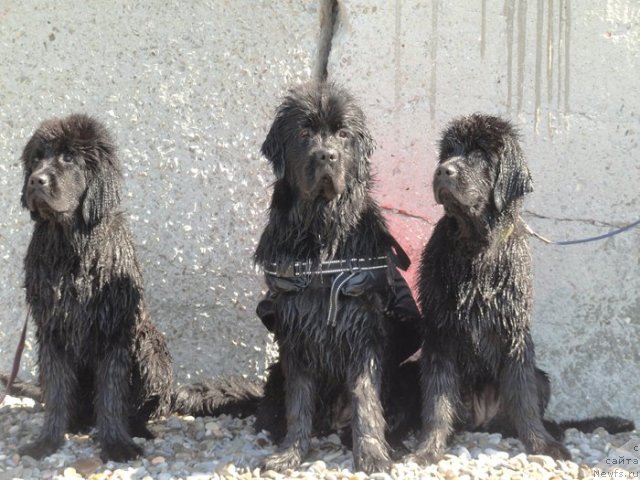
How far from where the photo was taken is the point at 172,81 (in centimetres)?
518

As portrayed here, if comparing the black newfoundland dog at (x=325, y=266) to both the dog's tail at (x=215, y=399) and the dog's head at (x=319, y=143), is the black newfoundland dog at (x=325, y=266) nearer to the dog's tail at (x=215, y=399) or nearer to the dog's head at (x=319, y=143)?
the dog's head at (x=319, y=143)

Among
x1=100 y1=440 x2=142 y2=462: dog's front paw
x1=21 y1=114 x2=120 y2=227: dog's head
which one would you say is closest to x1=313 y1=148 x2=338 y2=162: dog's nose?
x1=21 y1=114 x2=120 y2=227: dog's head

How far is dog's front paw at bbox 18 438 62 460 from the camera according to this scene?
395 cm

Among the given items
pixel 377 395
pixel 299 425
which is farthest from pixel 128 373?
pixel 377 395

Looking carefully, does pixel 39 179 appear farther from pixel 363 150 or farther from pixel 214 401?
pixel 214 401

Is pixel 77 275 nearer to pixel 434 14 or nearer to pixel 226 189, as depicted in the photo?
pixel 226 189

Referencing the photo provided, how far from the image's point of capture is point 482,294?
3.88m

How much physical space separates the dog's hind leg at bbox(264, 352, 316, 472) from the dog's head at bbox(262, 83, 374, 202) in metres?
0.84

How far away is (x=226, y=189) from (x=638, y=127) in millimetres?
2478

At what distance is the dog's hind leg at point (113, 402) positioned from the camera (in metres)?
4.03

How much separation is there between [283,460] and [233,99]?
7.80 ft

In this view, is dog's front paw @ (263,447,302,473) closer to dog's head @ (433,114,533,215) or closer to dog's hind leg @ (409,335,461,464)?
dog's hind leg @ (409,335,461,464)

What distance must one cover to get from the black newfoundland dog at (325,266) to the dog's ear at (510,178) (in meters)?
0.60

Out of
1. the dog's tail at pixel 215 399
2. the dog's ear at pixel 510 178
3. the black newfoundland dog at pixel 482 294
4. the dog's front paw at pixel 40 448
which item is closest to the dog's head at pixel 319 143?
the black newfoundland dog at pixel 482 294
